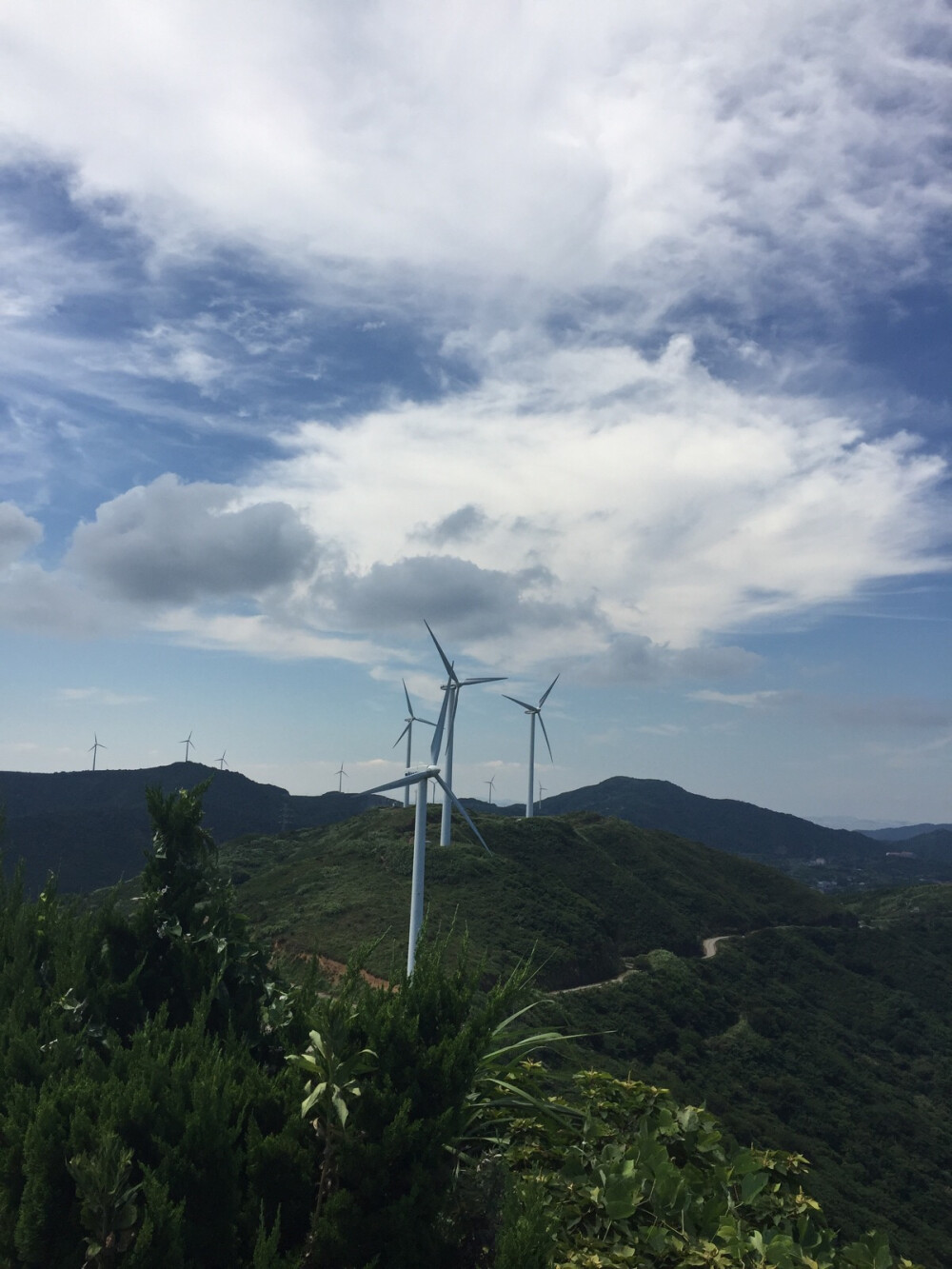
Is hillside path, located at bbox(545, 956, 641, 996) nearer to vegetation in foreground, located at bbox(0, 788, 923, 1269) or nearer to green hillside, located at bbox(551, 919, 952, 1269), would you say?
green hillside, located at bbox(551, 919, 952, 1269)

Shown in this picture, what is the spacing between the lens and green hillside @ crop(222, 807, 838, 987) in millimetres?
86438

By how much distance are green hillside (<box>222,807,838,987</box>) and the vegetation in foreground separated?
62.3 meters

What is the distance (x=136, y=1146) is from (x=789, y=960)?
12121 centimetres

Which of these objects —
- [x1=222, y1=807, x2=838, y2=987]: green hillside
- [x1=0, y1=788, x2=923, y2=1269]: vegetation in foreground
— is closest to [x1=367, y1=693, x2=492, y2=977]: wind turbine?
[x1=0, y1=788, x2=923, y2=1269]: vegetation in foreground

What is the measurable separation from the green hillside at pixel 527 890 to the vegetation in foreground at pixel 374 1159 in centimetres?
6232

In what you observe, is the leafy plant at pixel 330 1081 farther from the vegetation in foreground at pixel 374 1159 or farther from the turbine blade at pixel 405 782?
the turbine blade at pixel 405 782

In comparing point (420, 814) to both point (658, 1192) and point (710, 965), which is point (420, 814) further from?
point (710, 965)

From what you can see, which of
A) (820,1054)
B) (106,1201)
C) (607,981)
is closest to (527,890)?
(607,981)

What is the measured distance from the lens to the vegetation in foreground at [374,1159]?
748 centimetres

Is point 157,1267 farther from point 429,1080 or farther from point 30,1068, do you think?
point 30,1068

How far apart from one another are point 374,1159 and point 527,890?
10163 centimetres

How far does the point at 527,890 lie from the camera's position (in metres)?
106

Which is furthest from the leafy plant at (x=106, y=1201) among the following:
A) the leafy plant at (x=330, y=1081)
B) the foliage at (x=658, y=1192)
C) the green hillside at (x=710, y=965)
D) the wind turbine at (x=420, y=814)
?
the green hillside at (x=710, y=965)

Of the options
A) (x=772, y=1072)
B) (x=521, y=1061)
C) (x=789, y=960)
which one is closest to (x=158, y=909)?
(x=521, y=1061)
